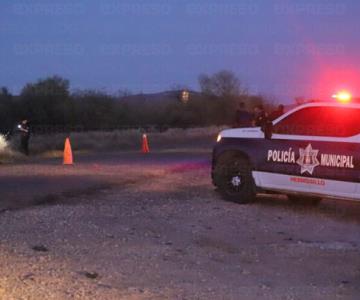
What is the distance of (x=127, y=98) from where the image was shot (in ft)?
247

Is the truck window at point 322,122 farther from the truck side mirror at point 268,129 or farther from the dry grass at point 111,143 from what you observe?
the dry grass at point 111,143

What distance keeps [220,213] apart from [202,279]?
14.7 feet

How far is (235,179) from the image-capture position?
42.6ft

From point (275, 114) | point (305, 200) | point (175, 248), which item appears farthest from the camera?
point (275, 114)

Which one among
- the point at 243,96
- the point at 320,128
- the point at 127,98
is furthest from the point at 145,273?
the point at 243,96

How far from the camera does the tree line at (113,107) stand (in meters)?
57.7

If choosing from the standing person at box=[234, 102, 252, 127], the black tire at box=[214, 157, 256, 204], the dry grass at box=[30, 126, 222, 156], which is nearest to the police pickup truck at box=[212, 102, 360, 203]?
the black tire at box=[214, 157, 256, 204]

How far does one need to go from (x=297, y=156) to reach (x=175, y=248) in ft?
12.4

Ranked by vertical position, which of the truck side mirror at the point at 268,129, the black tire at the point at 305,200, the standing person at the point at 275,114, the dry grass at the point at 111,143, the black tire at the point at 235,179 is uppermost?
the standing person at the point at 275,114

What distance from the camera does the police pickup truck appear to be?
11.2 metres

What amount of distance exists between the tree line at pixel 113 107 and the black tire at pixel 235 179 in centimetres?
3492

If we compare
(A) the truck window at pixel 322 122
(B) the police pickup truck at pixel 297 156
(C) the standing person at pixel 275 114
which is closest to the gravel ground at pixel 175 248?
(B) the police pickup truck at pixel 297 156

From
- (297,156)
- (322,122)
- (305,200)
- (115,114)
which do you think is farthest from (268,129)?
(115,114)

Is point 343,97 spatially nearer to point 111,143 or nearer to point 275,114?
point 275,114
